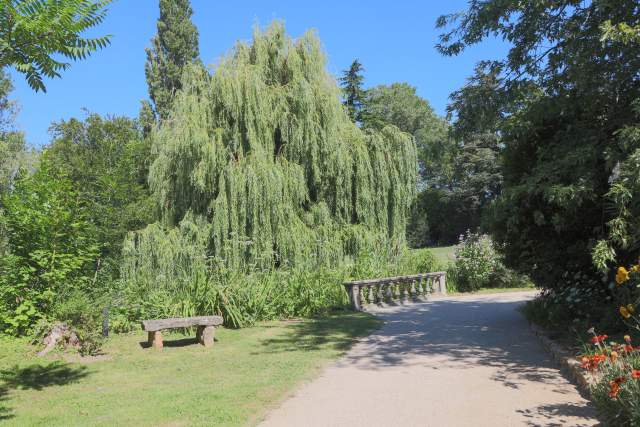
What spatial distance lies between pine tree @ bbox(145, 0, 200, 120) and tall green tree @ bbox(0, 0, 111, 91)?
24.3 meters

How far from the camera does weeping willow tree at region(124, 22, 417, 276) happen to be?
43.3 ft

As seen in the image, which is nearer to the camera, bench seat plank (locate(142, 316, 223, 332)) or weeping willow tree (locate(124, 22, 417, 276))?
bench seat plank (locate(142, 316, 223, 332))

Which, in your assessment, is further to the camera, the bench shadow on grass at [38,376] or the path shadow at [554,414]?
the bench shadow on grass at [38,376]

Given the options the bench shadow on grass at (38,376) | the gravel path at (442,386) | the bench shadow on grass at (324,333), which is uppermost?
the bench shadow on grass at (324,333)

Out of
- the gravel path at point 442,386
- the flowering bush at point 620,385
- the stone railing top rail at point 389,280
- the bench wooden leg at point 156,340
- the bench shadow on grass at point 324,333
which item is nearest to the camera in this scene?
the flowering bush at point 620,385

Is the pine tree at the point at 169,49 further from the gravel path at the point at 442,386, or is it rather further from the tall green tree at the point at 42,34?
the tall green tree at the point at 42,34

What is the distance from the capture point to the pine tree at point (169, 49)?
27.4 meters

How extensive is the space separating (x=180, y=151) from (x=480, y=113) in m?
8.37

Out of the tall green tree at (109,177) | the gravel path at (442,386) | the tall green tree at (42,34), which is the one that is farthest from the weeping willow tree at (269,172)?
the tall green tree at (42,34)

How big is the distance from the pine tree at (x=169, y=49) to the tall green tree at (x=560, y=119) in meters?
21.8

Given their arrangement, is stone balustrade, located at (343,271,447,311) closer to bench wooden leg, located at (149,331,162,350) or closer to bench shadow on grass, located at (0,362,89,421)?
bench wooden leg, located at (149,331,162,350)

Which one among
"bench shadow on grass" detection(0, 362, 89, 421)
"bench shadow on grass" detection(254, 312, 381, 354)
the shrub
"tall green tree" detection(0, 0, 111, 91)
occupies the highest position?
"tall green tree" detection(0, 0, 111, 91)

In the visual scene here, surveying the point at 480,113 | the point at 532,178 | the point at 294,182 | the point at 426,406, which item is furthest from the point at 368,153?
the point at 426,406

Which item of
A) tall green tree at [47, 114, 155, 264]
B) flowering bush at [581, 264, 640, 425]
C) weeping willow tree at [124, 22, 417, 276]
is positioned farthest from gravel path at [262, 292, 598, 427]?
tall green tree at [47, 114, 155, 264]
